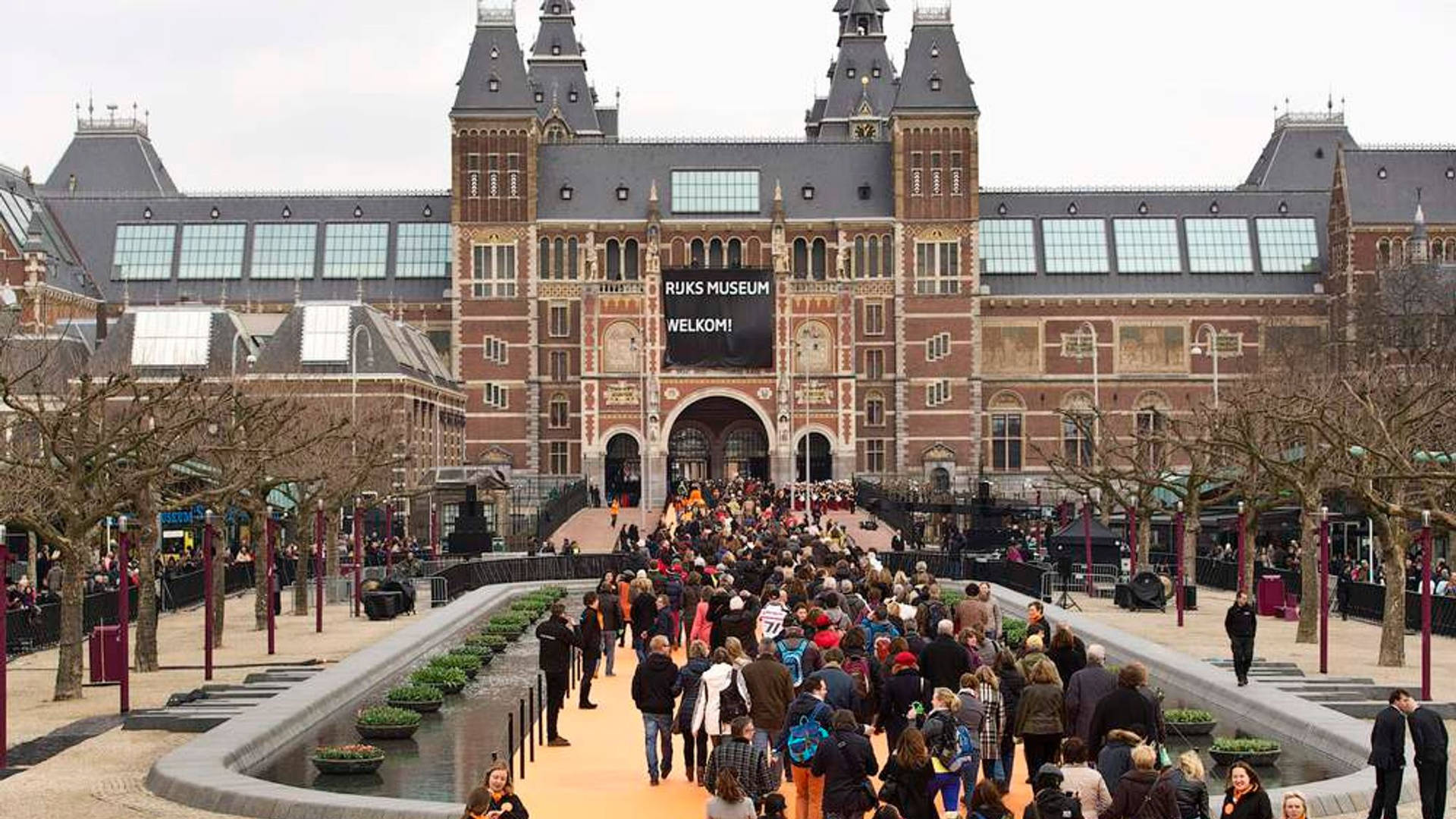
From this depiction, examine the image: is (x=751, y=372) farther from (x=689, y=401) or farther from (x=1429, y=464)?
(x=1429, y=464)

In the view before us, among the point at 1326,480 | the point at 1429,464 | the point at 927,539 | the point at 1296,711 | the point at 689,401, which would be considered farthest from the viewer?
the point at 689,401

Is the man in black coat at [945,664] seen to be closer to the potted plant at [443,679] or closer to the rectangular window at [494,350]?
the potted plant at [443,679]

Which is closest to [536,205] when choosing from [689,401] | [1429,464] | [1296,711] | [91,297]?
[689,401]

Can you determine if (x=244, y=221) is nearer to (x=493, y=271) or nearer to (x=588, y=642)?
(x=493, y=271)

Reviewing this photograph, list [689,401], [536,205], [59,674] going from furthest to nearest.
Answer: [536,205] < [689,401] < [59,674]

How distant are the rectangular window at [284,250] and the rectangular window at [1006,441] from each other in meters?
34.8

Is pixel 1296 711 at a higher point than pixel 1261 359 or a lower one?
lower

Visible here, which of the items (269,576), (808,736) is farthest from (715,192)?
(808,736)

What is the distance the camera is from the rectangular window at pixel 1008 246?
356 feet

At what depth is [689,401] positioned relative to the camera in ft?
324

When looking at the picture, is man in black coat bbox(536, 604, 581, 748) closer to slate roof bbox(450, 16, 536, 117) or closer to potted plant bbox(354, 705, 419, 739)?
potted plant bbox(354, 705, 419, 739)

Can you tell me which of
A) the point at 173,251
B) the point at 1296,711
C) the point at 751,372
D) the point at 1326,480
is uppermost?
the point at 173,251

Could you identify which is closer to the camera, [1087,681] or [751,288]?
[1087,681]

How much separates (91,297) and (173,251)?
577 centimetres
